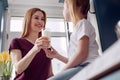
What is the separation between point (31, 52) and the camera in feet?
4.30

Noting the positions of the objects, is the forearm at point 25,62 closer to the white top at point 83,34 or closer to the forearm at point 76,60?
the white top at point 83,34

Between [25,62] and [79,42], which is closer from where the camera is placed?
[79,42]

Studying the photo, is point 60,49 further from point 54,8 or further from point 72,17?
point 72,17

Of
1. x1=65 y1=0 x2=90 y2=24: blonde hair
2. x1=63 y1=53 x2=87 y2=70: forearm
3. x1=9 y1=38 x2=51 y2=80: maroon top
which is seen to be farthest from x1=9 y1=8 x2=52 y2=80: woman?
x1=63 y1=53 x2=87 y2=70: forearm

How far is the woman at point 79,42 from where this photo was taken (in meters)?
0.98

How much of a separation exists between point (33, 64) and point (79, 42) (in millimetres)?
453

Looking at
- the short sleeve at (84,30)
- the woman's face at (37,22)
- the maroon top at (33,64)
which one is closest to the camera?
the short sleeve at (84,30)

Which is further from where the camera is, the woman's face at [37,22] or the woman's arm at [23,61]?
the woman's face at [37,22]

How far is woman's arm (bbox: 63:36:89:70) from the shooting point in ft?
3.26

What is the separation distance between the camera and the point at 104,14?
7.29 ft

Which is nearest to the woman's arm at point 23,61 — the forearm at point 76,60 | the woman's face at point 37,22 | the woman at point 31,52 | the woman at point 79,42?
the woman at point 31,52

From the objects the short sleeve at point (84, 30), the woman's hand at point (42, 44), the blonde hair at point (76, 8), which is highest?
the blonde hair at point (76, 8)

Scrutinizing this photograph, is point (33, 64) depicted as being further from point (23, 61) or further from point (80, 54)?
point (80, 54)

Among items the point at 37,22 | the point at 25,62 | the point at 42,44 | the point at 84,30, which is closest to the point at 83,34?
the point at 84,30
